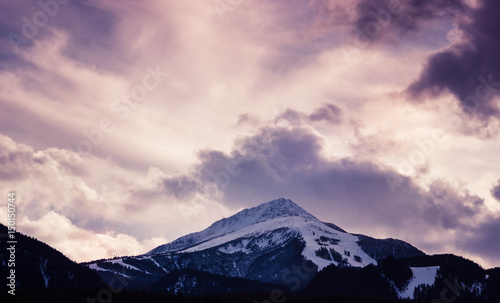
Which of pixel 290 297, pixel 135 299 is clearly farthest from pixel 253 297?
pixel 135 299

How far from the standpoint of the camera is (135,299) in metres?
151

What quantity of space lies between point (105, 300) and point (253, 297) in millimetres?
49539

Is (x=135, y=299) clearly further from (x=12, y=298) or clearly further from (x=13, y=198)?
(x=13, y=198)

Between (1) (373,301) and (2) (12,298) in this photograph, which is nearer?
(2) (12,298)

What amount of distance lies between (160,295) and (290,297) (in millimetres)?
41093

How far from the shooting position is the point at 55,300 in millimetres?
137375

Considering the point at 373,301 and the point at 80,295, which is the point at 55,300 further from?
the point at 373,301

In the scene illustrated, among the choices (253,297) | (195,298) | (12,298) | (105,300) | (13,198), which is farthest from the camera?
(253,297)

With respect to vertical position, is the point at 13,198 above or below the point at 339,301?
above

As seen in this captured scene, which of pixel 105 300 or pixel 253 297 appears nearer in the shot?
pixel 105 300

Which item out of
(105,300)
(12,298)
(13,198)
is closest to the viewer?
(13,198)

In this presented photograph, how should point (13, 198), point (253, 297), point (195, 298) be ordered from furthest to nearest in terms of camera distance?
1. point (253, 297)
2. point (195, 298)
3. point (13, 198)

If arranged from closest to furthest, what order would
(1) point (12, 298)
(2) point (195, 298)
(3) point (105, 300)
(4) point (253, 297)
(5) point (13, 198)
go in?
(5) point (13, 198) < (1) point (12, 298) < (3) point (105, 300) < (2) point (195, 298) < (4) point (253, 297)

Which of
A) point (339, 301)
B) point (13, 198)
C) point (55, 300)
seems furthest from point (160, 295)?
point (13, 198)
